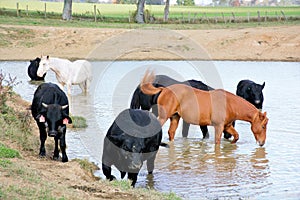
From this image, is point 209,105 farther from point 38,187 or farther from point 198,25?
point 198,25

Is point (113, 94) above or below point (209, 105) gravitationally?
below

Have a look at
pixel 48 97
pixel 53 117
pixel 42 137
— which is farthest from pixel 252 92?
pixel 53 117

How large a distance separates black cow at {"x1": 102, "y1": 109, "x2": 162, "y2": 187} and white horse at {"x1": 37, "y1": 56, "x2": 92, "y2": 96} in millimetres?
Answer: 9809

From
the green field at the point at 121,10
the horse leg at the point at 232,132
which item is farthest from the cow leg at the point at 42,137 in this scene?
the green field at the point at 121,10

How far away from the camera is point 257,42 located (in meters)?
45.2

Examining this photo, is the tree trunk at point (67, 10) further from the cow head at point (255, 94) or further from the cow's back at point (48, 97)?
the cow's back at point (48, 97)

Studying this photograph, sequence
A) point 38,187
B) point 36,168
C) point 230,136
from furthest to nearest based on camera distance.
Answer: point 230,136, point 36,168, point 38,187

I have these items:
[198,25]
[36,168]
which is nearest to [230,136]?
[36,168]

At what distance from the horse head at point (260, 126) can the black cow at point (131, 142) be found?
3.74m

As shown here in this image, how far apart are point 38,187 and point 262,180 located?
4837 mm

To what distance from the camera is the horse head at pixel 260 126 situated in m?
14.2

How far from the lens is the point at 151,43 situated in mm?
46312

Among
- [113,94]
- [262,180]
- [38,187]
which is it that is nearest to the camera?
[38,187]

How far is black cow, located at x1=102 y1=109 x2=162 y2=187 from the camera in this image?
403 inches
